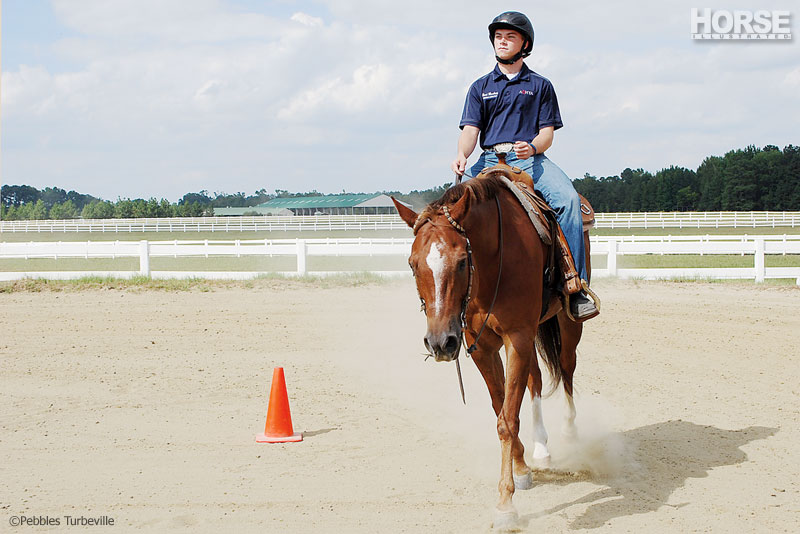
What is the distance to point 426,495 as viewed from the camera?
5203mm

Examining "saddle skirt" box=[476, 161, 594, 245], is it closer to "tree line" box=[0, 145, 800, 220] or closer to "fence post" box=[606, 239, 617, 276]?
"fence post" box=[606, 239, 617, 276]

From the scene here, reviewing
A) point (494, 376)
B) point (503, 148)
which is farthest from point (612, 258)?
point (494, 376)

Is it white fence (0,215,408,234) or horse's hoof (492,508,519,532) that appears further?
white fence (0,215,408,234)

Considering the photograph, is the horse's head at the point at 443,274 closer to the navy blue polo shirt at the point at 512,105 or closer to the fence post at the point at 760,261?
the navy blue polo shirt at the point at 512,105

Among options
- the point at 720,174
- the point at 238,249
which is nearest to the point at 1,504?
the point at 238,249

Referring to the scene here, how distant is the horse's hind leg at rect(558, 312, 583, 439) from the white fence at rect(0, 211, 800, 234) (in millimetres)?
39775

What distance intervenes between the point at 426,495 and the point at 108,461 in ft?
8.86

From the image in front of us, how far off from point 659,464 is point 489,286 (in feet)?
7.96

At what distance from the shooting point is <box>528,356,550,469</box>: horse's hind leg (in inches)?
234

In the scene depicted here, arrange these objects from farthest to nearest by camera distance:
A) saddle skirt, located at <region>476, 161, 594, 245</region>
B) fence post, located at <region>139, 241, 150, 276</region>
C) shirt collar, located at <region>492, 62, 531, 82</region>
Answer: fence post, located at <region>139, 241, 150, 276</region> → shirt collar, located at <region>492, 62, 531, 82</region> → saddle skirt, located at <region>476, 161, 594, 245</region>

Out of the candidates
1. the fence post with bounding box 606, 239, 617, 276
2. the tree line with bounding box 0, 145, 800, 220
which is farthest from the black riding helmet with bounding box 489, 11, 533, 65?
the tree line with bounding box 0, 145, 800, 220

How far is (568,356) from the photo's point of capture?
6.72 m

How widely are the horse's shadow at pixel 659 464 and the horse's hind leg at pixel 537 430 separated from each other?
31cm

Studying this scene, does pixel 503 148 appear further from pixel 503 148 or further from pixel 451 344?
pixel 451 344
